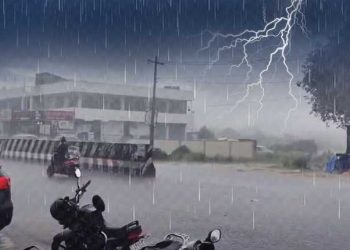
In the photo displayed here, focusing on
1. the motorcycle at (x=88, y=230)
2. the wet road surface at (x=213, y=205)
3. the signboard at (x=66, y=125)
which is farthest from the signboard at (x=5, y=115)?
the motorcycle at (x=88, y=230)

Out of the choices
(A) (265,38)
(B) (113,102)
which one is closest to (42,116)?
(B) (113,102)

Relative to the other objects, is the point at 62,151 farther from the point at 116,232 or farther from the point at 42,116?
the point at 116,232

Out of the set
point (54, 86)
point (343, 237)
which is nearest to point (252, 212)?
point (343, 237)

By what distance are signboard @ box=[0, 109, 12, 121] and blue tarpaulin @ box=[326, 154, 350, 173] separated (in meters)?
8.87

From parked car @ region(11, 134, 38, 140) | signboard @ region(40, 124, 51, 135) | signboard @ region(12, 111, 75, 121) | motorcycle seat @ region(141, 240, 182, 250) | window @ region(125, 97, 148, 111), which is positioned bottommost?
motorcycle seat @ region(141, 240, 182, 250)

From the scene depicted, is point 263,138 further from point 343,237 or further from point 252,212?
point 343,237

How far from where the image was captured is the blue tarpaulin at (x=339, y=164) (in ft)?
45.4

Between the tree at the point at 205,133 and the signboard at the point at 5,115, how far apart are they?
6.13 m

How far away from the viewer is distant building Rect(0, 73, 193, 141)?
1026cm

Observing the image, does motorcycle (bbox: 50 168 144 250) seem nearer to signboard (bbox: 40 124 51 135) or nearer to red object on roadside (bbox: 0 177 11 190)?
red object on roadside (bbox: 0 177 11 190)

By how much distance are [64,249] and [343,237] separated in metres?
4.15

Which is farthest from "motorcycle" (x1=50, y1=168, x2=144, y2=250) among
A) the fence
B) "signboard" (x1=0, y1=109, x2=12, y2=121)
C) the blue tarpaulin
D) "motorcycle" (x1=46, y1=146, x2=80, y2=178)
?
the blue tarpaulin

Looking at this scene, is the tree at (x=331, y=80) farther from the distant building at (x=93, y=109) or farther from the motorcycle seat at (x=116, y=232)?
the motorcycle seat at (x=116, y=232)

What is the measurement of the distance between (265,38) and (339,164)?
240 inches
